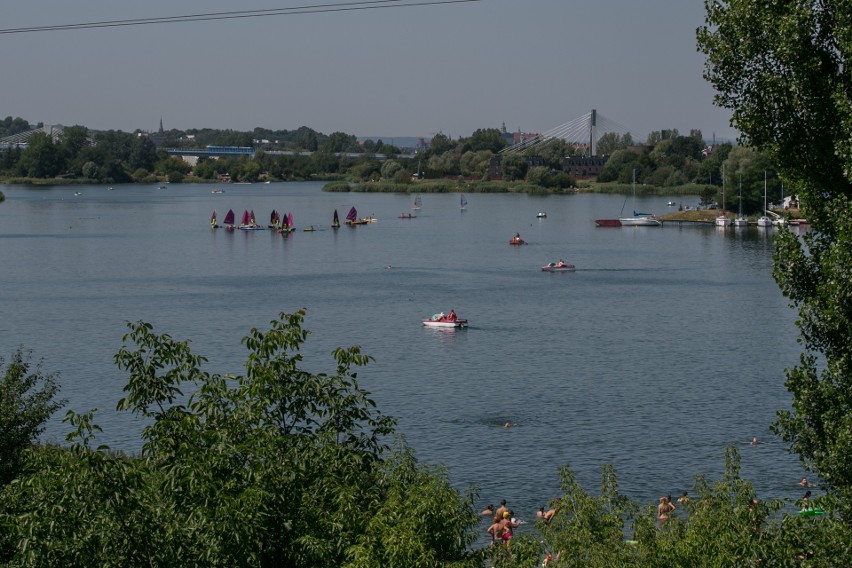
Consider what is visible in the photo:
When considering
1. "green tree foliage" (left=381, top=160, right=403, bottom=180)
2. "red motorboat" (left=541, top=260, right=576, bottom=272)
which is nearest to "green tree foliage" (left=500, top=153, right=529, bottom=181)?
"green tree foliage" (left=381, top=160, right=403, bottom=180)

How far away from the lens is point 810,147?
13094mm

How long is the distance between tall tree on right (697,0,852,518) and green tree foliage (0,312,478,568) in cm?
417

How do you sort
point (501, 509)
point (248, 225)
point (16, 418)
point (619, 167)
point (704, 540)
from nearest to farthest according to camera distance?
1. point (704, 540)
2. point (16, 418)
3. point (501, 509)
4. point (248, 225)
5. point (619, 167)

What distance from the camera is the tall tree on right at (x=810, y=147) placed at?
12453 millimetres

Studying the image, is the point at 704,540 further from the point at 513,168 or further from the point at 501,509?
the point at 513,168

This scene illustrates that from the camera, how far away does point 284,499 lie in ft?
38.0

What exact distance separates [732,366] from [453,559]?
3206cm

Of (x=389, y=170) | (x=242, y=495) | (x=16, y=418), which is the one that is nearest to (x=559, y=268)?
(x=16, y=418)

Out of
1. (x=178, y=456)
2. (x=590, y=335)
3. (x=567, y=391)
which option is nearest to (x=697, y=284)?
(x=590, y=335)

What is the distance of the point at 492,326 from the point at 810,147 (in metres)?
38.0

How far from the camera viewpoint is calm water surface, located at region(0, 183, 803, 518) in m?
30.9

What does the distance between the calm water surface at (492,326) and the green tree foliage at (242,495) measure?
1386 centimetres

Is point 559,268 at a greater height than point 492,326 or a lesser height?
greater

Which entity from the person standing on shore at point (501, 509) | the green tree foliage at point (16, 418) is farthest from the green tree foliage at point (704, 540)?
the person standing on shore at point (501, 509)
